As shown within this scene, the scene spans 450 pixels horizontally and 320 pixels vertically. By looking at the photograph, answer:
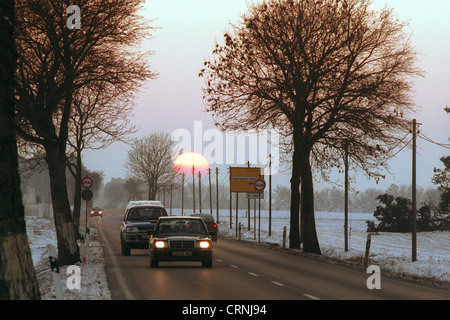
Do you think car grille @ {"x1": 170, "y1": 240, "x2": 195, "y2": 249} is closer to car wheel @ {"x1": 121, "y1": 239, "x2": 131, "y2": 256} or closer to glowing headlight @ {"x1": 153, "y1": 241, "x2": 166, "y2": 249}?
glowing headlight @ {"x1": 153, "y1": 241, "x2": 166, "y2": 249}

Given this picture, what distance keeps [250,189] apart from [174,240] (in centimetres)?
4943

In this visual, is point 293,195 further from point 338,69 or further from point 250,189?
point 250,189

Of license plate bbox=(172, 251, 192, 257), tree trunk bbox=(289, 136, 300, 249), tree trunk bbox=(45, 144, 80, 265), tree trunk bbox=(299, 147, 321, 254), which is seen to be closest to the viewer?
license plate bbox=(172, 251, 192, 257)

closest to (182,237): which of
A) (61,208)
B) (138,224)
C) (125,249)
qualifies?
(61,208)

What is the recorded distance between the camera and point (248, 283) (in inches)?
685

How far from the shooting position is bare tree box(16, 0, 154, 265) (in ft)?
76.4

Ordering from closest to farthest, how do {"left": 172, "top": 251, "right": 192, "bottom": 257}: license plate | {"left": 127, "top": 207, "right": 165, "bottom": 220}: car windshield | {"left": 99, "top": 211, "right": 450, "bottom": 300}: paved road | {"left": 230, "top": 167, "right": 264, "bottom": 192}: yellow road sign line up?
{"left": 99, "top": 211, "right": 450, "bottom": 300}: paved road < {"left": 172, "top": 251, "right": 192, "bottom": 257}: license plate < {"left": 127, "top": 207, "right": 165, "bottom": 220}: car windshield < {"left": 230, "top": 167, "right": 264, "bottom": 192}: yellow road sign

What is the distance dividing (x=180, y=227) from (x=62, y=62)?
704cm

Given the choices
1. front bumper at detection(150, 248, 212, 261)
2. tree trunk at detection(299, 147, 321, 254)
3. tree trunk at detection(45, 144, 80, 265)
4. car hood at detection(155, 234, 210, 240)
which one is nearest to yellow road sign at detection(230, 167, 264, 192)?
tree trunk at detection(299, 147, 321, 254)

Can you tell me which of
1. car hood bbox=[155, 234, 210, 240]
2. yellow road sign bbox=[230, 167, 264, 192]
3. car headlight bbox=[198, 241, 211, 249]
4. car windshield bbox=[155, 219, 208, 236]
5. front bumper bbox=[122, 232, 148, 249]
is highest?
yellow road sign bbox=[230, 167, 264, 192]

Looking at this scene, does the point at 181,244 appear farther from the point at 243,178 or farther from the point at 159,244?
the point at 243,178

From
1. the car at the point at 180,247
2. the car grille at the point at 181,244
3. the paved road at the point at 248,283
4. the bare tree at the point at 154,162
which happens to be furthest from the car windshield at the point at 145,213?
the bare tree at the point at 154,162

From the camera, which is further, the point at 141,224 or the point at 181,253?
the point at 141,224
